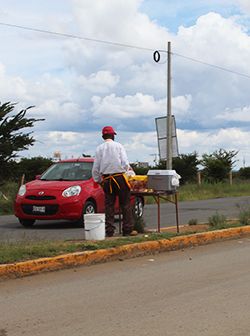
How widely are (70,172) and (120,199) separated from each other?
3635mm

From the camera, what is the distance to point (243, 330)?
4871 millimetres

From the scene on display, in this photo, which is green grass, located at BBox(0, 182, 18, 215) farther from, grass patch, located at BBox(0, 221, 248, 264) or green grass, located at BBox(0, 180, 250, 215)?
grass patch, located at BBox(0, 221, 248, 264)

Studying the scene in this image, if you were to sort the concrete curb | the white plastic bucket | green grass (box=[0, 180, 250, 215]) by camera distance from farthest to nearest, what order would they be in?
1. green grass (box=[0, 180, 250, 215])
2. the white plastic bucket
3. the concrete curb

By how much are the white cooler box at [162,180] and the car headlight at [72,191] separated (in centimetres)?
262

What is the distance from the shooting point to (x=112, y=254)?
8109mm

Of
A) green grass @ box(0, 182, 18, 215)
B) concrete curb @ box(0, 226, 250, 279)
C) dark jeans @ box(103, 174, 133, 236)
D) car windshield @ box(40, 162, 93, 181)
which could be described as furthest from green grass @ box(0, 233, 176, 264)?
green grass @ box(0, 182, 18, 215)

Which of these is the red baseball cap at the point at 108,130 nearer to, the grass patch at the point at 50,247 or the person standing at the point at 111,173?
the person standing at the point at 111,173

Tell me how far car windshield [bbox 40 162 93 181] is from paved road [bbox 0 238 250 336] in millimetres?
4829

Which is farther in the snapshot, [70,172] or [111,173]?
[70,172]

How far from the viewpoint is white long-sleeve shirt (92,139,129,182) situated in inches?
367

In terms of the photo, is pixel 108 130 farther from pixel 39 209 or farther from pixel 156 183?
pixel 39 209


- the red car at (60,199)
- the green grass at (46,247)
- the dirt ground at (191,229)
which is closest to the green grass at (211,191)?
the red car at (60,199)

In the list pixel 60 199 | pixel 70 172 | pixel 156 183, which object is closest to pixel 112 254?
pixel 156 183

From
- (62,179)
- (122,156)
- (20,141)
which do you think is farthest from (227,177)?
(122,156)
